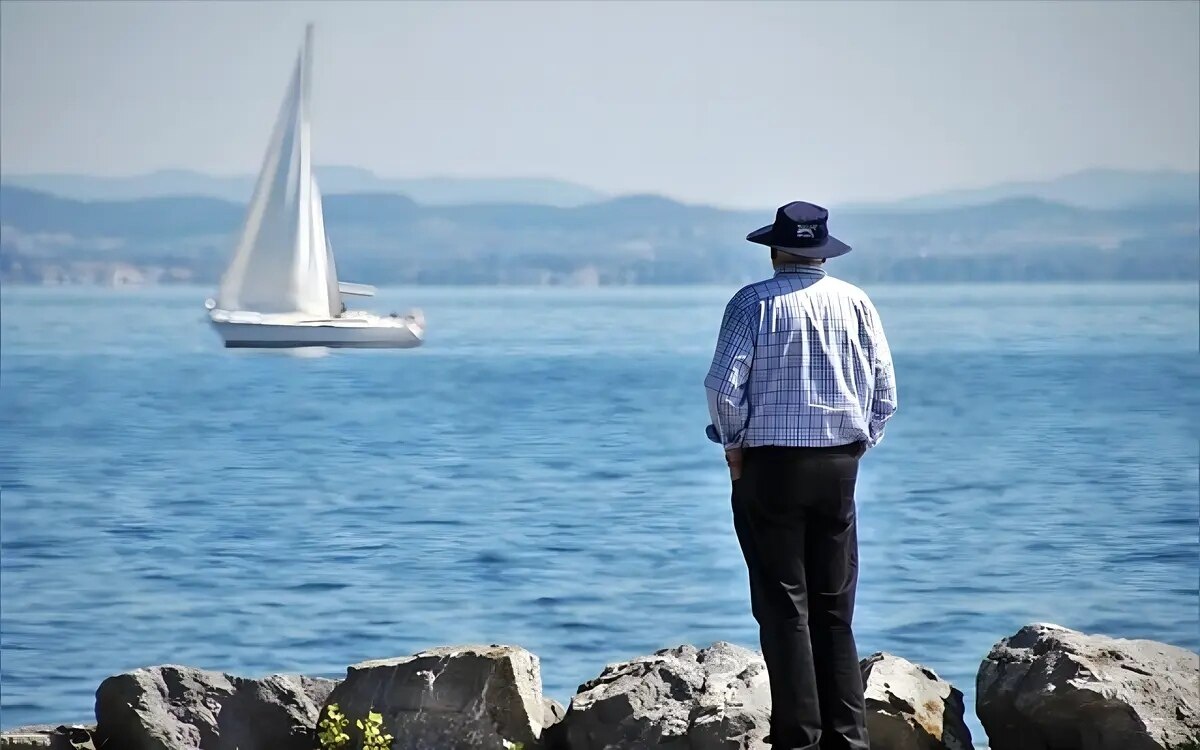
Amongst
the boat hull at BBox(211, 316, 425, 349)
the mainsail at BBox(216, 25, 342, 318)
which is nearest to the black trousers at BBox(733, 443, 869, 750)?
the mainsail at BBox(216, 25, 342, 318)

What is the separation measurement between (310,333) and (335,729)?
1064 inches

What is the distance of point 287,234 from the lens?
91.3 ft

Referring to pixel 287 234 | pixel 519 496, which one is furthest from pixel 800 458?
pixel 287 234

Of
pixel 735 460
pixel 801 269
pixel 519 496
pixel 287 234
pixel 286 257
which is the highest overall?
pixel 287 234

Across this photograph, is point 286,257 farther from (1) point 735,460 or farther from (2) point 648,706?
(1) point 735,460

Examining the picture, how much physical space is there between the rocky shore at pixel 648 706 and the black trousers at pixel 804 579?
246mm

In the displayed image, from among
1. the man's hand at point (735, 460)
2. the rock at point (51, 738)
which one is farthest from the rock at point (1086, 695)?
the rock at point (51, 738)

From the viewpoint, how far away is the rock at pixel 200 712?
4016mm

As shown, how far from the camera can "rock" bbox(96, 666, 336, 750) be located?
4.02m

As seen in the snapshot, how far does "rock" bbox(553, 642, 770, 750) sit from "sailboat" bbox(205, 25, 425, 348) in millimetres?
23241

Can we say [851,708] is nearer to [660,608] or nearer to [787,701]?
[787,701]

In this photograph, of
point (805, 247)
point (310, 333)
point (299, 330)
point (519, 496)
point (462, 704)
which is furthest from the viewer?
point (310, 333)

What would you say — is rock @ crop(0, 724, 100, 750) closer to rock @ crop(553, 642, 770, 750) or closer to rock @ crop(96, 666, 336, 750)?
rock @ crop(96, 666, 336, 750)

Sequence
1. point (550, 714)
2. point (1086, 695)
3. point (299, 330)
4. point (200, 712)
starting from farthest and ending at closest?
point (299, 330) < point (550, 714) < point (200, 712) < point (1086, 695)
